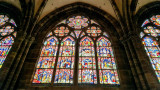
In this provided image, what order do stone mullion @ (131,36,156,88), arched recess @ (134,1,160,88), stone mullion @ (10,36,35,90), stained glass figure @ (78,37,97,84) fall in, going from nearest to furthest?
stone mullion @ (131,36,156,88) → stone mullion @ (10,36,35,90) → stained glass figure @ (78,37,97,84) → arched recess @ (134,1,160,88)

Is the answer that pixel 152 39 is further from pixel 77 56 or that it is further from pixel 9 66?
pixel 9 66

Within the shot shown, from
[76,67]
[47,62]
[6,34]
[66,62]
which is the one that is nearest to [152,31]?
[76,67]

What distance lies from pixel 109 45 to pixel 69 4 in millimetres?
4822

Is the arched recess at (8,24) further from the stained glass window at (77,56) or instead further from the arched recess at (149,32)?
the arched recess at (149,32)

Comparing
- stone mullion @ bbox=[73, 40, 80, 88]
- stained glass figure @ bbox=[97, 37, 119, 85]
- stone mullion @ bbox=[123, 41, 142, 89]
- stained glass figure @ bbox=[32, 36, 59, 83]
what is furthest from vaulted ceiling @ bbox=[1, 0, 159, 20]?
stone mullion @ bbox=[73, 40, 80, 88]

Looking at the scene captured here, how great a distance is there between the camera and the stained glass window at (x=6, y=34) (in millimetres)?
9094

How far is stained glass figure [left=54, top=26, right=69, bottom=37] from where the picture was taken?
1052 centimetres

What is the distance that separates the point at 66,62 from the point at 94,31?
3327mm

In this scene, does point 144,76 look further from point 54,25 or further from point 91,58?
point 54,25

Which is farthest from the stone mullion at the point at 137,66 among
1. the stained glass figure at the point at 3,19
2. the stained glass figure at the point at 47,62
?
the stained glass figure at the point at 3,19

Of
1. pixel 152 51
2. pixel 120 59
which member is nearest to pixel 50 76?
pixel 120 59

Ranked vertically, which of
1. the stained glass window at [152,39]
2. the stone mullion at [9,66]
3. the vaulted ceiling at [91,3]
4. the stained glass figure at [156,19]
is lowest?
the stone mullion at [9,66]

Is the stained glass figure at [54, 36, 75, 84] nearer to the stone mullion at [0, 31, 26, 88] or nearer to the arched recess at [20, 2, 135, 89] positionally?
the arched recess at [20, 2, 135, 89]

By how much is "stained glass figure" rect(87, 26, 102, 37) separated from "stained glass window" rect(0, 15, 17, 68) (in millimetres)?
5148
